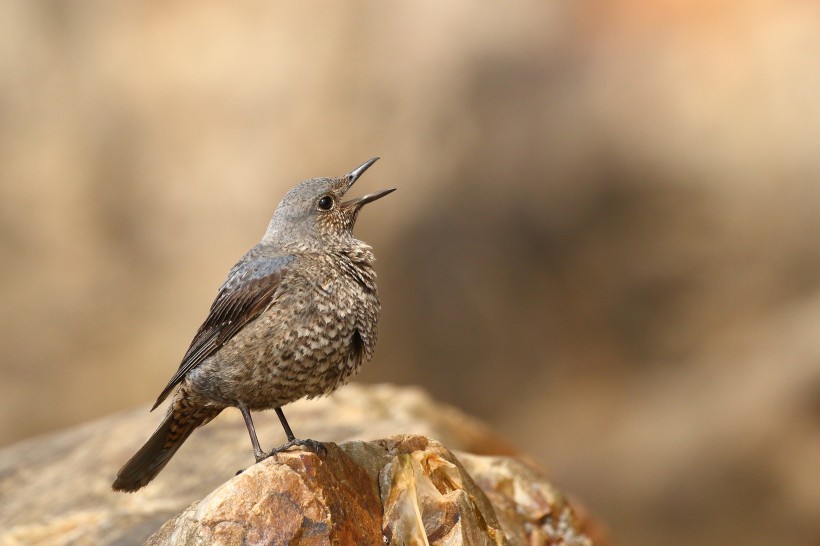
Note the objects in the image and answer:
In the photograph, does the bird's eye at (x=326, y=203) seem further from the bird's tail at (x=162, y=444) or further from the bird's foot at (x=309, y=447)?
the bird's foot at (x=309, y=447)

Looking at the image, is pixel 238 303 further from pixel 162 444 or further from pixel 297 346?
pixel 162 444

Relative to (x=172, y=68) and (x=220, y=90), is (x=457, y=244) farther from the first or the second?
(x=172, y=68)

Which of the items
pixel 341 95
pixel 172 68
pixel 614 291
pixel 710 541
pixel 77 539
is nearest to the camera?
pixel 77 539

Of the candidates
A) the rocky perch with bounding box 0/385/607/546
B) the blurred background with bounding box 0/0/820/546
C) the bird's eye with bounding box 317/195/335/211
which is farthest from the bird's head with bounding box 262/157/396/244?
the blurred background with bounding box 0/0/820/546

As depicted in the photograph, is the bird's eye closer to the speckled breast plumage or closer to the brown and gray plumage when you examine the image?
the brown and gray plumage

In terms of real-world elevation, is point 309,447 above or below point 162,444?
below

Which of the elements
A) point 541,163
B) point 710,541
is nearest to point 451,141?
point 541,163

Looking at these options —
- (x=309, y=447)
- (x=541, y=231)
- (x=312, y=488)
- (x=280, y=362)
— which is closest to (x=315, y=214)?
(x=280, y=362)
